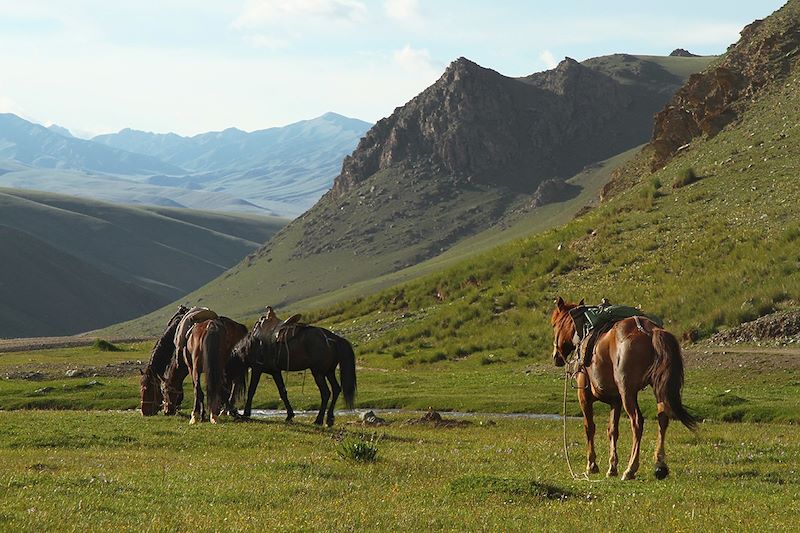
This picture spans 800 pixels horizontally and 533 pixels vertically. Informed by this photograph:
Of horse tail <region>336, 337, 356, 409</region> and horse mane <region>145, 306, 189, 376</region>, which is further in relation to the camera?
horse mane <region>145, 306, 189, 376</region>

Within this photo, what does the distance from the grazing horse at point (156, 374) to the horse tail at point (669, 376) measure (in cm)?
1872

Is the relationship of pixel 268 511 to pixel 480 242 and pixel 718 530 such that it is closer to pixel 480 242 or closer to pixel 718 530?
pixel 718 530

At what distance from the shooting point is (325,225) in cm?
18750

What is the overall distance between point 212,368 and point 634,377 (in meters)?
14.3

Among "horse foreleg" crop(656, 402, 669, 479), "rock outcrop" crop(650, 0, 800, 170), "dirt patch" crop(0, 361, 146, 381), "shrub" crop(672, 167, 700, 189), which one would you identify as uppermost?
"rock outcrop" crop(650, 0, 800, 170)

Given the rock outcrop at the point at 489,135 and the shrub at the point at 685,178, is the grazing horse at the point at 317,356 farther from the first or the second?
the rock outcrop at the point at 489,135

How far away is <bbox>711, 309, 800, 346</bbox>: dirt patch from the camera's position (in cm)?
4095

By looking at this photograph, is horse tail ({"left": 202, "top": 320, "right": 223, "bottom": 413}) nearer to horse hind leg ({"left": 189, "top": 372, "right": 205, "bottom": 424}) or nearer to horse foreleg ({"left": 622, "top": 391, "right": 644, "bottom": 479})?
horse hind leg ({"left": 189, "top": 372, "right": 205, "bottom": 424})

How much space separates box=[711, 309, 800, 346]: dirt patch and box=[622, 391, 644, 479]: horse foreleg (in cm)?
2648

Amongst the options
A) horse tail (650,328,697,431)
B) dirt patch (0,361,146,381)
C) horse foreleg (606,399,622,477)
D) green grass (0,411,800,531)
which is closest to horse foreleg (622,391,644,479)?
green grass (0,411,800,531)

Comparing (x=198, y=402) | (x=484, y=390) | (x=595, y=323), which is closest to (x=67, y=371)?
(x=484, y=390)

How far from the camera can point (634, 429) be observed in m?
16.3

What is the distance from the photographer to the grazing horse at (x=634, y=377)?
1570 centimetres

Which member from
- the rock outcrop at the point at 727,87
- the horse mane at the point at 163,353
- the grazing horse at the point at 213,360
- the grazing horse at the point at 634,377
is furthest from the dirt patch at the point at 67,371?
the rock outcrop at the point at 727,87
